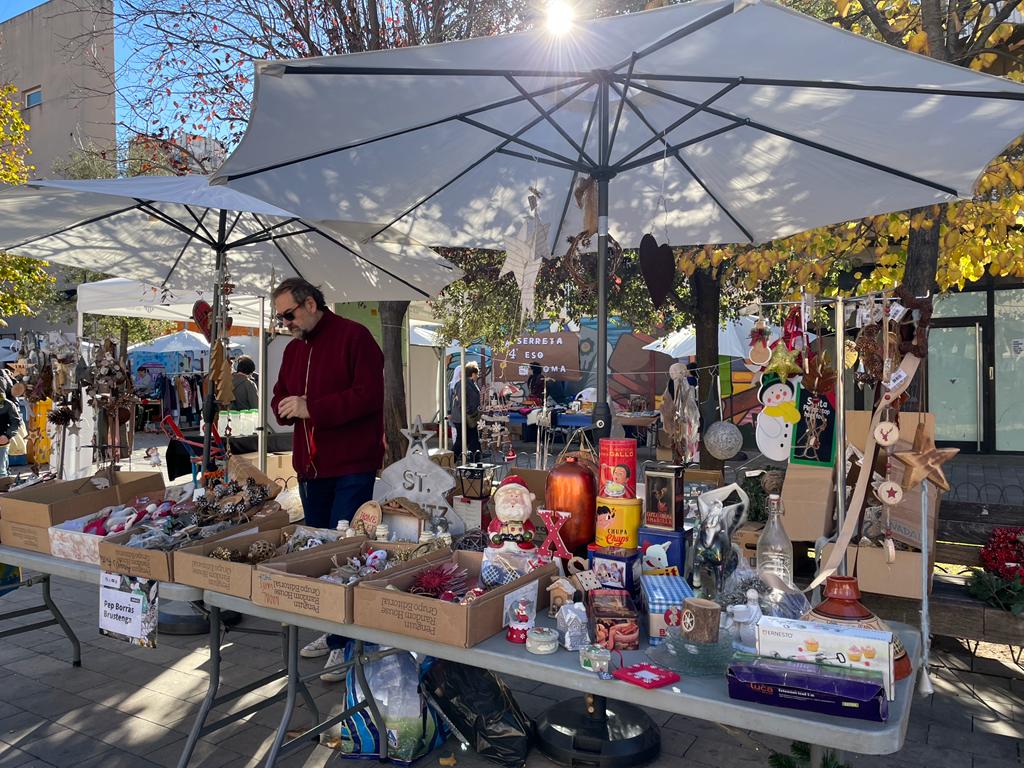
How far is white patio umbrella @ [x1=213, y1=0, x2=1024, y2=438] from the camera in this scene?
86.0 inches

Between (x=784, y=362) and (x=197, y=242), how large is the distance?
3.90 m

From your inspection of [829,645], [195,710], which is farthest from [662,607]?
[195,710]

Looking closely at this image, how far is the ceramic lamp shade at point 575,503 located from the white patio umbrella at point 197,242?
1.94 m

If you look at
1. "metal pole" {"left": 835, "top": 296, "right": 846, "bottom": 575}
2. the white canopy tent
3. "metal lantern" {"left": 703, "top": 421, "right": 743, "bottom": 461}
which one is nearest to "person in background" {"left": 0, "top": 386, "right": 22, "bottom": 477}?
the white canopy tent

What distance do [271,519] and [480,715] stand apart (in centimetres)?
114

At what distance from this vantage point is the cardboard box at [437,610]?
191 cm

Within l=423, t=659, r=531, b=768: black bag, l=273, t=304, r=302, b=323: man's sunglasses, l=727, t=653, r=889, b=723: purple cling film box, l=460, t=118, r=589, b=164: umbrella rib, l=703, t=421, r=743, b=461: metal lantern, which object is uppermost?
l=460, t=118, r=589, b=164: umbrella rib

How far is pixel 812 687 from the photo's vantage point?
1.54 m

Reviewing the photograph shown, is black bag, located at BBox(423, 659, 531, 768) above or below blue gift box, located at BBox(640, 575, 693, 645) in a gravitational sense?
below

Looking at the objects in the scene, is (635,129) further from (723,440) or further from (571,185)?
(723,440)

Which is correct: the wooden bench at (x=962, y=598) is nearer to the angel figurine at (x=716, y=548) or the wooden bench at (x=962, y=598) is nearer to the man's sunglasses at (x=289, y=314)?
the angel figurine at (x=716, y=548)

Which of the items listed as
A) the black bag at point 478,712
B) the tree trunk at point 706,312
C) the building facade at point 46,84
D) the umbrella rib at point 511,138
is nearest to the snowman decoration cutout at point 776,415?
the umbrella rib at point 511,138

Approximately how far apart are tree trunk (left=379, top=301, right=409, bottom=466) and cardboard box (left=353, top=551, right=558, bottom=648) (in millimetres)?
5697

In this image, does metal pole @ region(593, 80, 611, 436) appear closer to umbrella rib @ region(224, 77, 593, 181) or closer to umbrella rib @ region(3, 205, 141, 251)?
umbrella rib @ region(224, 77, 593, 181)
